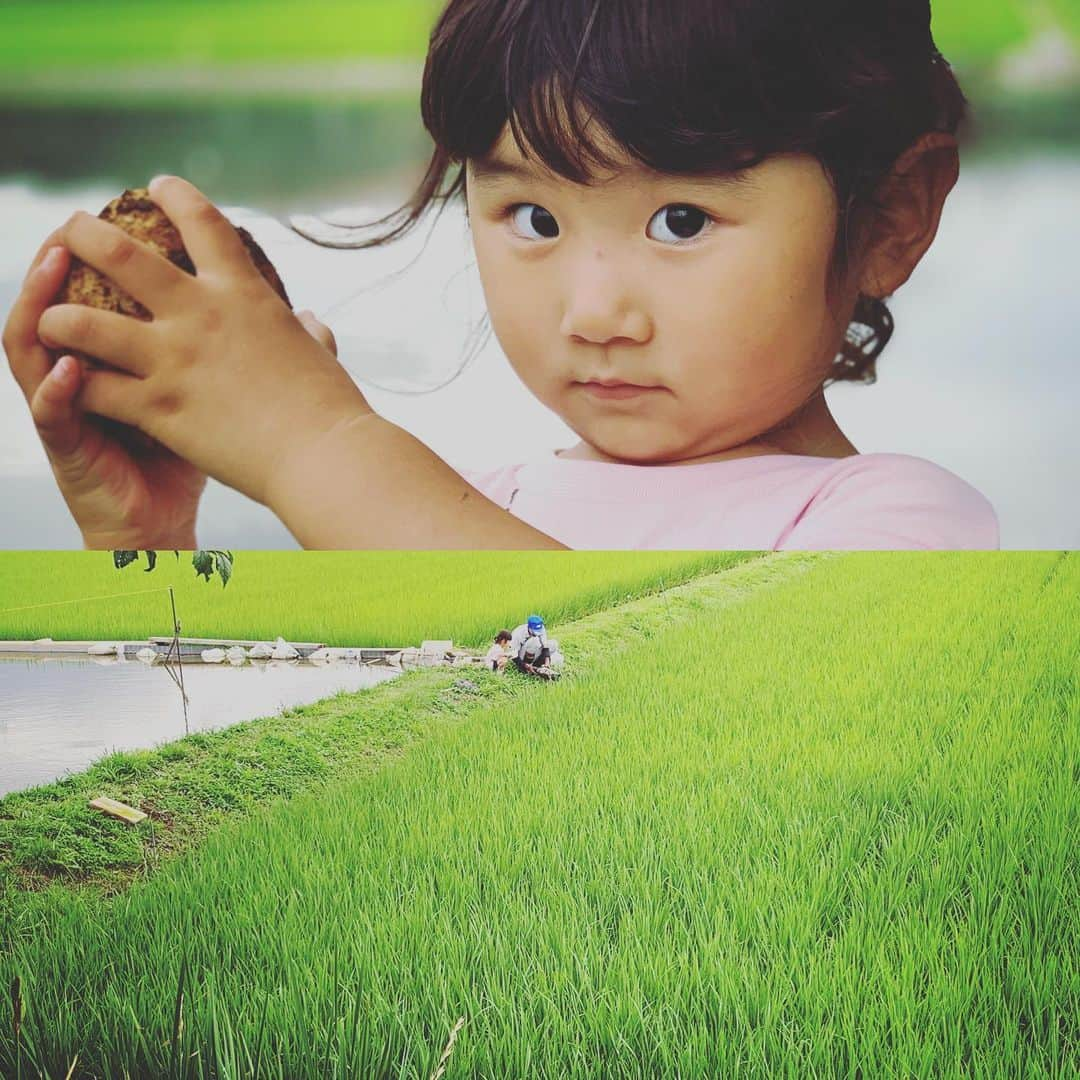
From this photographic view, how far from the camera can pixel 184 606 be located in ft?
23.1

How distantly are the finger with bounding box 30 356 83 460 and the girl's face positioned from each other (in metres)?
0.70

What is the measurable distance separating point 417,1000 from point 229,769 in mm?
1778

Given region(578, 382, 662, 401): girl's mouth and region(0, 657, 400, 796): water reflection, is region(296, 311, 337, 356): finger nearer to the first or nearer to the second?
region(578, 382, 662, 401): girl's mouth

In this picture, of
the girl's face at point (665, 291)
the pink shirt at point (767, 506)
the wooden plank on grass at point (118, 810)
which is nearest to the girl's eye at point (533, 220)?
the girl's face at point (665, 291)

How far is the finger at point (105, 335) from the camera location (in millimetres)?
1899

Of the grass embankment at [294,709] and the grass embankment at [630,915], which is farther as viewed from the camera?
the grass embankment at [294,709]

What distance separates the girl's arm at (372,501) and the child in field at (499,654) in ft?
10.8

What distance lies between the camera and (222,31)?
1943mm

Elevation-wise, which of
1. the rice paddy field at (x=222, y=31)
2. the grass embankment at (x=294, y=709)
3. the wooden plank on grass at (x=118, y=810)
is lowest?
the wooden plank on grass at (x=118, y=810)

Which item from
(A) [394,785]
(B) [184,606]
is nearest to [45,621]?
(B) [184,606]

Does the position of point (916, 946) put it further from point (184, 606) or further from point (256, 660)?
point (184, 606)

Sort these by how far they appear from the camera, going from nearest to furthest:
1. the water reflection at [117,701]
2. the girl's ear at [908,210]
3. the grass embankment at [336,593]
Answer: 1. the girl's ear at [908,210]
2. the water reflection at [117,701]
3. the grass embankment at [336,593]

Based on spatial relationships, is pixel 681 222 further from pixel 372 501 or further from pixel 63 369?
pixel 63 369

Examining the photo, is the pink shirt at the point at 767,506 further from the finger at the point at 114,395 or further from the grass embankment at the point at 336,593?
the grass embankment at the point at 336,593
